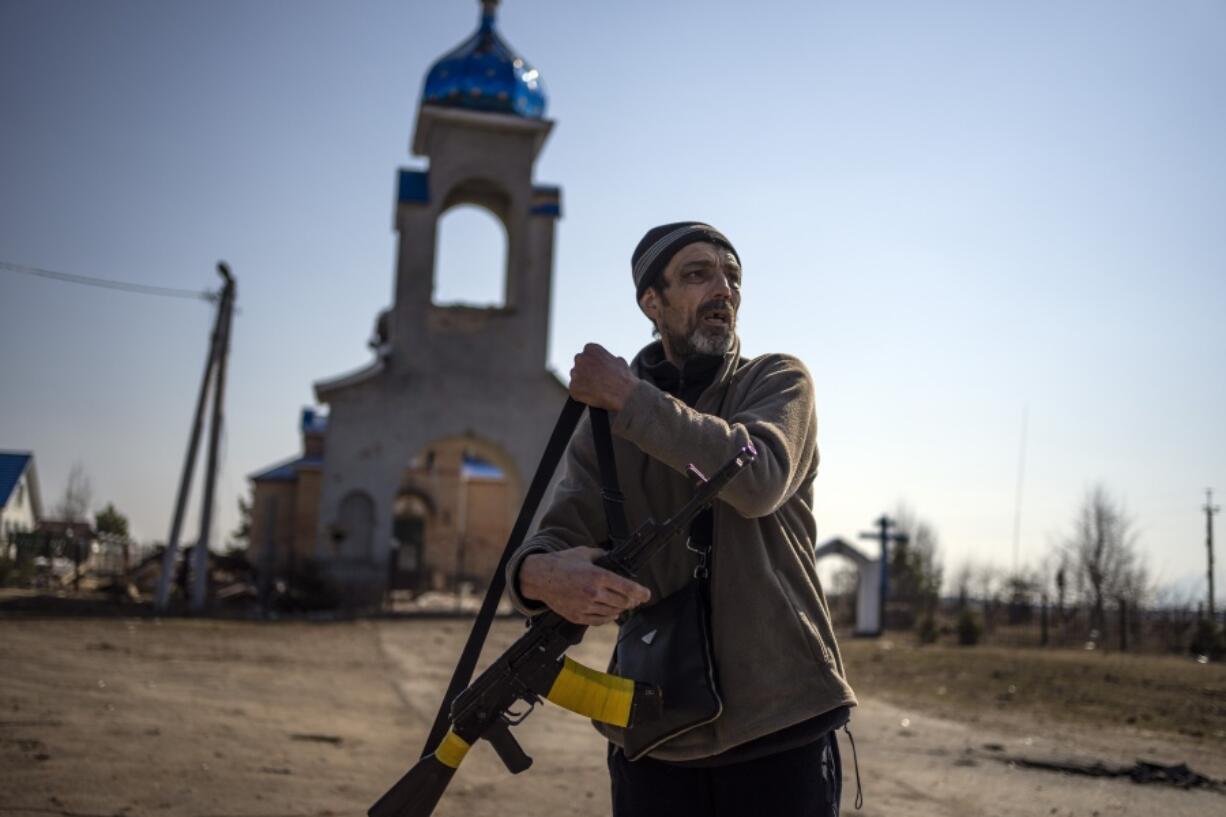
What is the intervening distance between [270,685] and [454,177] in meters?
20.6

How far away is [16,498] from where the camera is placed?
183 feet

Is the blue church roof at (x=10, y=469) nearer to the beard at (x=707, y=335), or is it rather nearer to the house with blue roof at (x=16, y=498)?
the house with blue roof at (x=16, y=498)

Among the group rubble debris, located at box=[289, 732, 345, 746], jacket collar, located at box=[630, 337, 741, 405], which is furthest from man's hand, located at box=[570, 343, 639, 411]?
rubble debris, located at box=[289, 732, 345, 746]

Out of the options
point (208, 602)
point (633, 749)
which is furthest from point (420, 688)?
point (208, 602)

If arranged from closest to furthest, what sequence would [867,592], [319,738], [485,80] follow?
[319,738] → [867,592] → [485,80]

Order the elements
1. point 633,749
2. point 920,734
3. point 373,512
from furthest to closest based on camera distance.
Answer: point 373,512, point 920,734, point 633,749

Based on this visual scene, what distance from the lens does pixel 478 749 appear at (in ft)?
27.7

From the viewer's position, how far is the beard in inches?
115

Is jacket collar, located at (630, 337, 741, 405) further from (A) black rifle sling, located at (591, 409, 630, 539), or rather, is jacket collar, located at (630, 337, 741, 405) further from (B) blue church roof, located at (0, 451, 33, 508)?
(B) blue church roof, located at (0, 451, 33, 508)

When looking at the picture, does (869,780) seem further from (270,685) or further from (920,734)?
(270,685)

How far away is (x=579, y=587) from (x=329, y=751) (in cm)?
588

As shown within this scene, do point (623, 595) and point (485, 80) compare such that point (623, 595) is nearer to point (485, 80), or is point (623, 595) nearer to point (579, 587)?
point (579, 587)

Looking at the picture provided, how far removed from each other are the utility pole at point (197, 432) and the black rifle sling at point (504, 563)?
22.7 m

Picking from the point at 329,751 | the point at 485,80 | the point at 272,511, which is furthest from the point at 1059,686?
the point at 272,511
